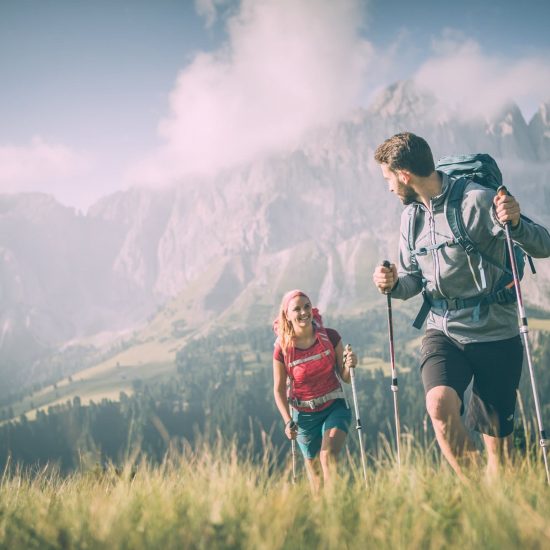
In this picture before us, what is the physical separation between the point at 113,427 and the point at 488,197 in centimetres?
19191

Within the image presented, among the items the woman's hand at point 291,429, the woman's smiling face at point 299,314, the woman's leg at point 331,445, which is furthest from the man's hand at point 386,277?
the woman's hand at point 291,429

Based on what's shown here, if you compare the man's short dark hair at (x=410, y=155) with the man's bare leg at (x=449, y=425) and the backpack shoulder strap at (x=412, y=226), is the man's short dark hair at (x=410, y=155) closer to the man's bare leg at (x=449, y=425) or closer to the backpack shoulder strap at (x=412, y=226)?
the backpack shoulder strap at (x=412, y=226)

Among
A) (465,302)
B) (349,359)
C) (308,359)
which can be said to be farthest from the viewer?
(308,359)

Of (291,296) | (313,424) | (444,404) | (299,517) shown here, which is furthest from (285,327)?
(299,517)

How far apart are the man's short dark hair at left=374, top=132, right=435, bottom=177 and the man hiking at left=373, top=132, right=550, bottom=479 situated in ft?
0.04

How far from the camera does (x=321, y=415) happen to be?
22.9 feet

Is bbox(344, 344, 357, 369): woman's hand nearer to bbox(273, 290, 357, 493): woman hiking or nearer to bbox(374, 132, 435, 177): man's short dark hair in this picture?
bbox(273, 290, 357, 493): woman hiking

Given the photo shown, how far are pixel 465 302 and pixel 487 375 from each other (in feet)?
2.72

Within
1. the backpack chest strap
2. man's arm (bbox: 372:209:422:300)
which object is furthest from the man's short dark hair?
the backpack chest strap

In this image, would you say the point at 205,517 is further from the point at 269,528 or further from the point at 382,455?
the point at 382,455

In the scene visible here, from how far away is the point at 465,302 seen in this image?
201 inches

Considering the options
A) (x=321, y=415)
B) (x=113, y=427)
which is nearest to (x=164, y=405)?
(x=113, y=427)

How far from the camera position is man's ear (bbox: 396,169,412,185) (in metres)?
5.33

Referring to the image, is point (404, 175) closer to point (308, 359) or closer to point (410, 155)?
point (410, 155)
